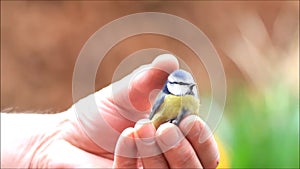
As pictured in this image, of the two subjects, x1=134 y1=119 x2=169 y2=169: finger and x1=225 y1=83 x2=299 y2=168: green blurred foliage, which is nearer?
x1=134 y1=119 x2=169 y2=169: finger

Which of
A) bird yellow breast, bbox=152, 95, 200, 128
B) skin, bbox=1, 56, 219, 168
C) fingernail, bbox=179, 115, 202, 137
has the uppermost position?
bird yellow breast, bbox=152, 95, 200, 128

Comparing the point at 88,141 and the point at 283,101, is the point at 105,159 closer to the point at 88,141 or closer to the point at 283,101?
the point at 88,141

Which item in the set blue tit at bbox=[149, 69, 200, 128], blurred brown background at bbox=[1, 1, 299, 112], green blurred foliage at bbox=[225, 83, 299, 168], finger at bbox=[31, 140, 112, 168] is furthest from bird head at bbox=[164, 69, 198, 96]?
blurred brown background at bbox=[1, 1, 299, 112]

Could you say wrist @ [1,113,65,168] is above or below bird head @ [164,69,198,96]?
below

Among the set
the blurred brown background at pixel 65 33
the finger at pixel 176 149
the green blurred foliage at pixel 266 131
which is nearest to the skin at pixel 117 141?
the finger at pixel 176 149

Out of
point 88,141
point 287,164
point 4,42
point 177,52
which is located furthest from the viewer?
point 4,42

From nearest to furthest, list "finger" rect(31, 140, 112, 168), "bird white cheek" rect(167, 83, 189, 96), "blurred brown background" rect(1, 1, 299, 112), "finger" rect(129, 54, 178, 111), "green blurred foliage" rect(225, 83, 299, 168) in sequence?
"bird white cheek" rect(167, 83, 189, 96) < "finger" rect(129, 54, 178, 111) < "finger" rect(31, 140, 112, 168) < "green blurred foliage" rect(225, 83, 299, 168) < "blurred brown background" rect(1, 1, 299, 112)

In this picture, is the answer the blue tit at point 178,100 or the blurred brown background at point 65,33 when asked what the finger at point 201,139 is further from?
the blurred brown background at point 65,33

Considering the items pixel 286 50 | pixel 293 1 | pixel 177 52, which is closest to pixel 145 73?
pixel 286 50

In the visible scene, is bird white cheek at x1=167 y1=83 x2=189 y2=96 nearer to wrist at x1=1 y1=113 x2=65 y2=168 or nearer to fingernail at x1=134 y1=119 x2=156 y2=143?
fingernail at x1=134 y1=119 x2=156 y2=143
